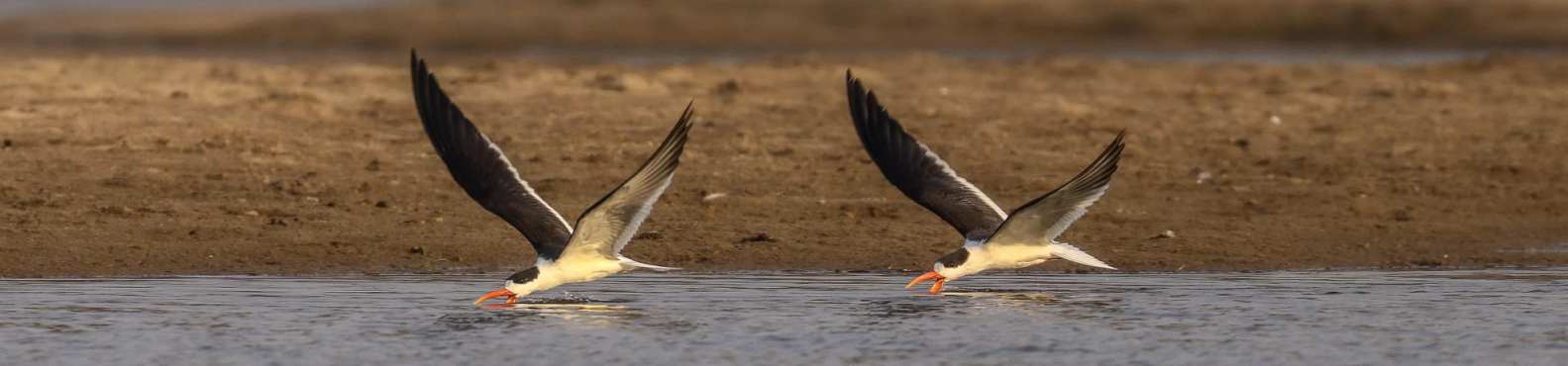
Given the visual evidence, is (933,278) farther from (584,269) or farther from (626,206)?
(626,206)

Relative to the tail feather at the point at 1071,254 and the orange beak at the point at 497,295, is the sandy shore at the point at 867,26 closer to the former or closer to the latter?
the tail feather at the point at 1071,254

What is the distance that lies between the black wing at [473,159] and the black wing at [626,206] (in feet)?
0.58

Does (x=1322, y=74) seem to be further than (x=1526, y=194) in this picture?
Yes

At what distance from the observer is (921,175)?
1232 centimetres

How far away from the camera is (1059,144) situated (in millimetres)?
18219

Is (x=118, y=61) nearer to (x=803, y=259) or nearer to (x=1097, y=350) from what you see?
(x=803, y=259)

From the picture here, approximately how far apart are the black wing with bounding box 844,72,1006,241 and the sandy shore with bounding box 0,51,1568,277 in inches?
63.9

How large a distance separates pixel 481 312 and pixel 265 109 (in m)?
7.32

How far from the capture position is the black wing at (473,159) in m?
11.5

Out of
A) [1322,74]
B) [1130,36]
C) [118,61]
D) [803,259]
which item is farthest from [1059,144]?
[1130,36]

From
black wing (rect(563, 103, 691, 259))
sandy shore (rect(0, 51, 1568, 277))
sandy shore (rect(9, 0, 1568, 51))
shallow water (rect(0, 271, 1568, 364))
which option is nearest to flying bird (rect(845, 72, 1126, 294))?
shallow water (rect(0, 271, 1568, 364))

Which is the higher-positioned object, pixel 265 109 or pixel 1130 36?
pixel 1130 36

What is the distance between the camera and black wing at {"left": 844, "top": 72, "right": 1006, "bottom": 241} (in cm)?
1230

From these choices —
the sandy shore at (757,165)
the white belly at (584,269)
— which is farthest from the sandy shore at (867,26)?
the white belly at (584,269)
